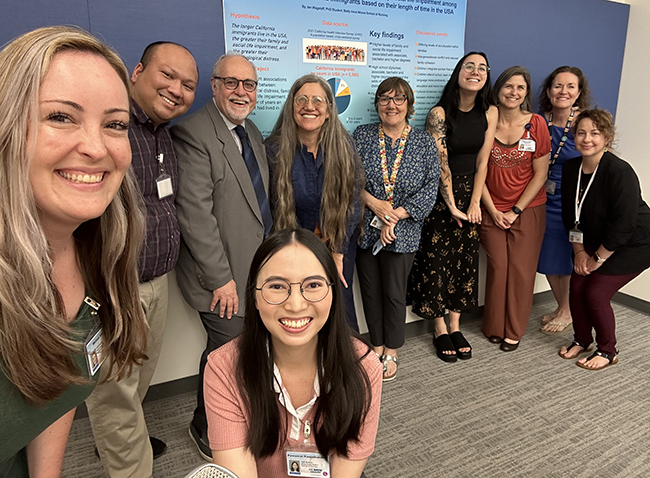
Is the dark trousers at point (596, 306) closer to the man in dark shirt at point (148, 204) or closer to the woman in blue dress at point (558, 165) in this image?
the woman in blue dress at point (558, 165)

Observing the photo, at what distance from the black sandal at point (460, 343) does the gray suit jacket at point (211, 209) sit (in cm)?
177

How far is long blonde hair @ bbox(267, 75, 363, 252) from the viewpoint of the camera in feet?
7.92

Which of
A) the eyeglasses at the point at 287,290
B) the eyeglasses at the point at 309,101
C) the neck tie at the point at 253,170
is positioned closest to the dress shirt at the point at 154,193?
the neck tie at the point at 253,170

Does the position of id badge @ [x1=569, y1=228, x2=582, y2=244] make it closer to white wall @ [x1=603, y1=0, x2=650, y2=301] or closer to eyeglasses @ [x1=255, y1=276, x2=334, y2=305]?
white wall @ [x1=603, y1=0, x2=650, y2=301]

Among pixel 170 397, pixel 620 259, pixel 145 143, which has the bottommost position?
pixel 170 397

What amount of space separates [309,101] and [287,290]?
144cm

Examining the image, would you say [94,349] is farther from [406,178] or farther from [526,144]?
[526,144]

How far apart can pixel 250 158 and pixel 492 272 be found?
213 centimetres

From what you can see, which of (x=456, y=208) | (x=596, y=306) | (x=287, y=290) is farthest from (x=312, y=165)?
(x=596, y=306)

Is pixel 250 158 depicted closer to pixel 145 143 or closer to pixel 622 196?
pixel 145 143

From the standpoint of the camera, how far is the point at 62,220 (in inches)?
32.5

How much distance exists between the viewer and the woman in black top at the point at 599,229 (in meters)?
2.80

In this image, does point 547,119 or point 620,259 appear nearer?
point 620,259

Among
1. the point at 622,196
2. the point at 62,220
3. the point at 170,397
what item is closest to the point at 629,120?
the point at 622,196
